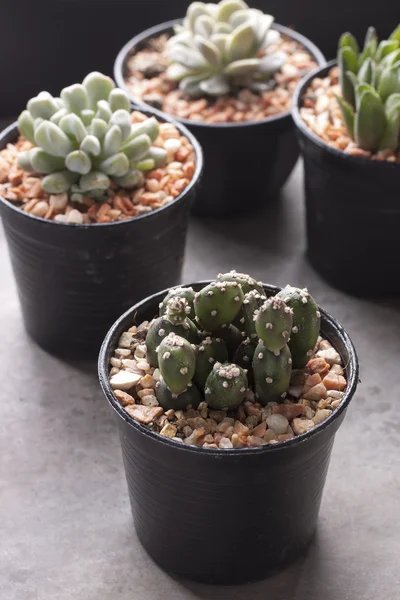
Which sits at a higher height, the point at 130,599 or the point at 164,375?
the point at 164,375

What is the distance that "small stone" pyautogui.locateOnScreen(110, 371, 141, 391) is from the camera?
1.70m

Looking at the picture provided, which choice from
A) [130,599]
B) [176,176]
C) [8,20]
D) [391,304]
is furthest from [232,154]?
[130,599]

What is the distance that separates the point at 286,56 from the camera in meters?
2.85

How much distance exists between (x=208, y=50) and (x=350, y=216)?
0.64 meters

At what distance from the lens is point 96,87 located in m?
2.21

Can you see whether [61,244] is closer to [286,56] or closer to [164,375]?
[164,375]

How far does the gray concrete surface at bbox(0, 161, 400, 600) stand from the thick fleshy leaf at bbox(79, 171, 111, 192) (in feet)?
1.53

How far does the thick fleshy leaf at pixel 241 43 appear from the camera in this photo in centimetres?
257

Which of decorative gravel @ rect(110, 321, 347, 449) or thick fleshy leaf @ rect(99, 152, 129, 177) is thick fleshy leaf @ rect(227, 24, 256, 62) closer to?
thick fleshy leaf @ rect(99, 152, 129, 177)

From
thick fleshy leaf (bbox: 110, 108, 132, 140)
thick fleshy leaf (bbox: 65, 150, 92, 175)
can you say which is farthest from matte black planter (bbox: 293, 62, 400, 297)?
thick fleshy leaf (bbox: 65, 150, 92, 175)

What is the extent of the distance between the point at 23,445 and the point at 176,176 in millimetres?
737

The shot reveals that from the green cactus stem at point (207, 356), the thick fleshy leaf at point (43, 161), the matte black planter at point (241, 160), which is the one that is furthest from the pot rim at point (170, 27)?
the green cactus stem at point (207, 356)

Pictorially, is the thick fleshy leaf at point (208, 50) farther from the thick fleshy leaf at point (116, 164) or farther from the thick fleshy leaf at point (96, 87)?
the thick fleshy leaf at point (116, 164)

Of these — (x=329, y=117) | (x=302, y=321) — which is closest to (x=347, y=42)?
(x=329, y=117)
